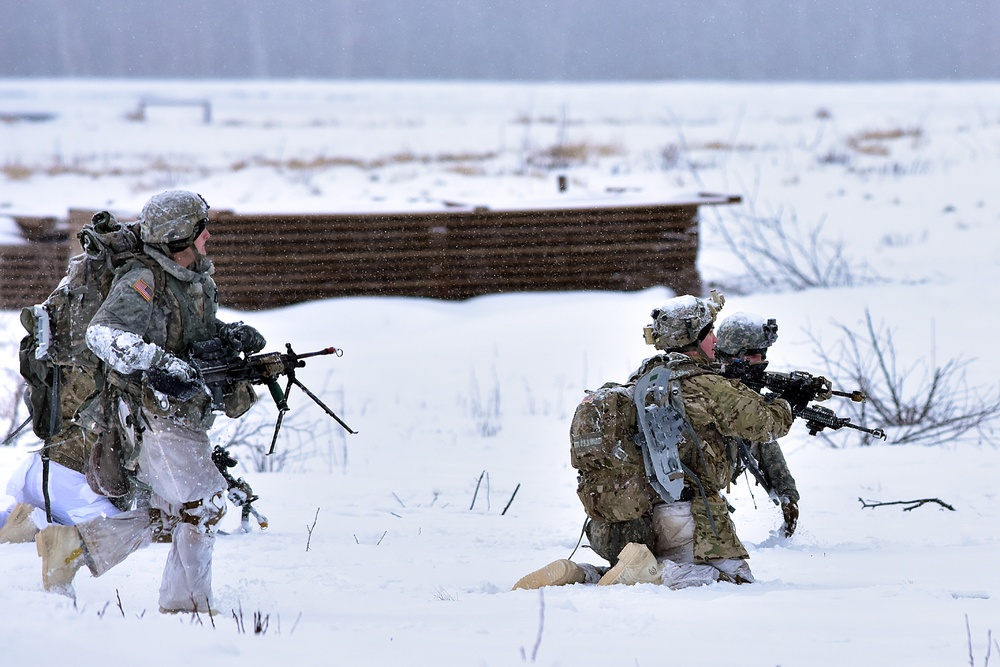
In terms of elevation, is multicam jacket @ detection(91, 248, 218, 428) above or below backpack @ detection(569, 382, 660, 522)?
above

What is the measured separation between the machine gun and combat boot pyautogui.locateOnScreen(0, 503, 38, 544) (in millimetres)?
3298

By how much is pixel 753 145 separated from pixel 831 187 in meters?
4.15

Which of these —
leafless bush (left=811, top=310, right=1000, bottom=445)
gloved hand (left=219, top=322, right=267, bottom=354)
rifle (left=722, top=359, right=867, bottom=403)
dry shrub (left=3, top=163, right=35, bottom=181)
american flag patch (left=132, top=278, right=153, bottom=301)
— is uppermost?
dry shrub (left=3, top=163, right=35, bottom=181)

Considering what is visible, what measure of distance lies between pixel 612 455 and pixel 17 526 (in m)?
2.79

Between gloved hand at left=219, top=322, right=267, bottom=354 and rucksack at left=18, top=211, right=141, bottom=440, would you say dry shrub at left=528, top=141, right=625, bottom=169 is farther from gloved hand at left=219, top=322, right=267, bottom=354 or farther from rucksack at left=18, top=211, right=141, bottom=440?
gloved hand at left=219, top=322, right=267, bottom=354

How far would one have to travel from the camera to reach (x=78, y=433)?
17.6 feet

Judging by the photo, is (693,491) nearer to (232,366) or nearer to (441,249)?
(232,366)

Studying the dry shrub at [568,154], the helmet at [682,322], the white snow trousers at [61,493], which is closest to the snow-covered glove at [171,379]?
the white snow trousers at [61,493]

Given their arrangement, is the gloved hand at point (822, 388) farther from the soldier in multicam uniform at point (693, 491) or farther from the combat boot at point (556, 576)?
the combat boot at point (556, 576)

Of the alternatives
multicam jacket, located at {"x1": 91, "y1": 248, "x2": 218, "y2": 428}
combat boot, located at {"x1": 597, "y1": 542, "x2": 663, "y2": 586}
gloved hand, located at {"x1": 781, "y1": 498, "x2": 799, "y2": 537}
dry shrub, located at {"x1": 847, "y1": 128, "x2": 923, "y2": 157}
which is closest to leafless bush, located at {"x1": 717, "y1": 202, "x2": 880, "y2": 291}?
dry shrub, located at {"x1": 847, "y1": 128, "x2": 923, "y2": 157}

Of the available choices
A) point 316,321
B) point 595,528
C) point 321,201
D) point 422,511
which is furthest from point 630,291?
point 595,528

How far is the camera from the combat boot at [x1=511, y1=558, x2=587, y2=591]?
4609 mm

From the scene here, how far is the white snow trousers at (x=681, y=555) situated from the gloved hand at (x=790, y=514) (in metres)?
1.09

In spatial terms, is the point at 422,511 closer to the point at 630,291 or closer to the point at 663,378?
the point at 663,378
